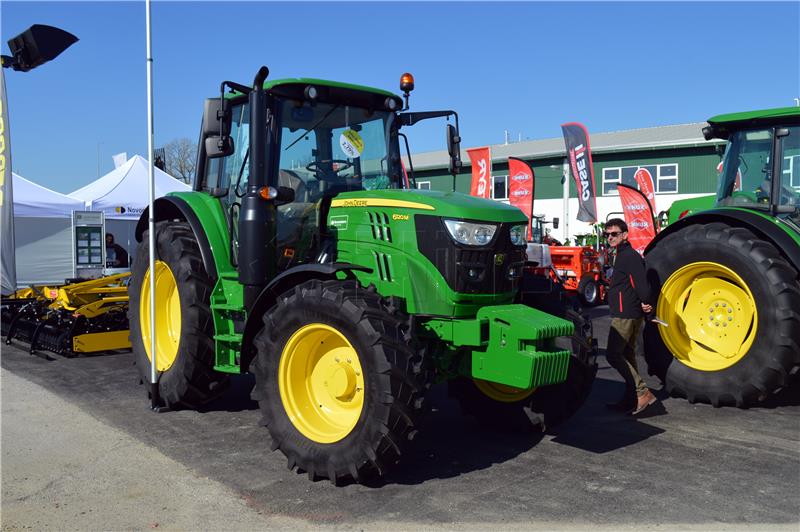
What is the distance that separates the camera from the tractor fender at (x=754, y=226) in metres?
6.28

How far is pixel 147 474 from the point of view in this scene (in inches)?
183

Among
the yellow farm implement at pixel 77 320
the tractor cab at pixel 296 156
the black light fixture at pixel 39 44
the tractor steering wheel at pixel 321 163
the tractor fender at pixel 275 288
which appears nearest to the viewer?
the tractor fender at pixel 275 288

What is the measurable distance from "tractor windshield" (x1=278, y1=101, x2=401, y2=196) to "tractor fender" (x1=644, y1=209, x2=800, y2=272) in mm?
2996

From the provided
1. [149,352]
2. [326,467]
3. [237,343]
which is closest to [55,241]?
[149,352]

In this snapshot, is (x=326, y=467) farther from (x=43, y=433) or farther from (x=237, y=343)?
(x=43, y=433)

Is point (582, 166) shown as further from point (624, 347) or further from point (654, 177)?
point (624, 347)

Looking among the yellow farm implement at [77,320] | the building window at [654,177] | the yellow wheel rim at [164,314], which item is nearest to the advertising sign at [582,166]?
the building window at [654,177]

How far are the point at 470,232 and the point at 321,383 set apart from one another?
55.4 inches

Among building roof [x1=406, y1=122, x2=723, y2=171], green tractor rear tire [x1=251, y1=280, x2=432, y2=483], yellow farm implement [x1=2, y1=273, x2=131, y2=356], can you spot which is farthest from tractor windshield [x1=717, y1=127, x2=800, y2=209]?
building roof [x1=406, y1=122, x2=723, y2=171]

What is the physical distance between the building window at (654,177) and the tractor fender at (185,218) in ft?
76.0

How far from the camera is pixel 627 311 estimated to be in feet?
20.8

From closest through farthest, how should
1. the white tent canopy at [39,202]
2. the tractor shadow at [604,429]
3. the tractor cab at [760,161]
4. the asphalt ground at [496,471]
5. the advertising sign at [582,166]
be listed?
the asphalt ground at [496,471], the tractor shadow at [604,429], the tractor cab at [760,161], the white tent canopy at [39,202], the advertising sign at [582,166]

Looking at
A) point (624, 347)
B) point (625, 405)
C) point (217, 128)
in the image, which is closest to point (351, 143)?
point (217, 128)

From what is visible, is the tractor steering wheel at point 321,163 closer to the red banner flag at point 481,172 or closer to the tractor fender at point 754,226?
the tractor fender at point 754,226
